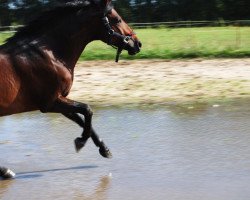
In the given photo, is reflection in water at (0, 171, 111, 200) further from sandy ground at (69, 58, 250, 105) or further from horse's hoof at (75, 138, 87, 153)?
sandy ground at (69, 58, 250, 105)

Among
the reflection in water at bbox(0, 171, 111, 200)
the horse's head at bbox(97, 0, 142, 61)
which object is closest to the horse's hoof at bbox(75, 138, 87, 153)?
the reflection in water at bbox(0, 171, 111, 200)

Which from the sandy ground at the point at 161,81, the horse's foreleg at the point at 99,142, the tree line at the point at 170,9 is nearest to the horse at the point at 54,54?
the horse's foreleg at the point at 99,142

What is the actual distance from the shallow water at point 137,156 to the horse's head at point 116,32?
1.24m

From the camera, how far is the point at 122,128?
8.08m

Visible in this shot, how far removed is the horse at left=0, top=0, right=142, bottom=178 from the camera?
610 cm

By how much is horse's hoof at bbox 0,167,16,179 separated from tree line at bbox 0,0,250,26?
4626 centimetres

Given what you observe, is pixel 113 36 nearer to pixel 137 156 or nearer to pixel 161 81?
pixel 137 156

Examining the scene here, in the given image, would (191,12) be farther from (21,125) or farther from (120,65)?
(21,125)

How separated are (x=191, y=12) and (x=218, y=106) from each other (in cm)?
4802

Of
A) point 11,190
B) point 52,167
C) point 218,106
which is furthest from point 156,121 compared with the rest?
point 11,190

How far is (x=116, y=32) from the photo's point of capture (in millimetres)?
6516

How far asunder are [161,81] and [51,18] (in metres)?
5.99

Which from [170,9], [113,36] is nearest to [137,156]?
[113,36]

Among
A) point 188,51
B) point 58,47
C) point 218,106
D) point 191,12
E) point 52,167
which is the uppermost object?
point 58,47
